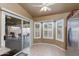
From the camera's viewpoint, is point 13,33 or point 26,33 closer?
point 13,33

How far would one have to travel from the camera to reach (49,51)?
204cm

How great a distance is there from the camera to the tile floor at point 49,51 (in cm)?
200

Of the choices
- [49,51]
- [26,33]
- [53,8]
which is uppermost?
[53,8]

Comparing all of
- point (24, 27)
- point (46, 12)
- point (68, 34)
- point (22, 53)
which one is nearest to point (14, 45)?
point (22, 53)

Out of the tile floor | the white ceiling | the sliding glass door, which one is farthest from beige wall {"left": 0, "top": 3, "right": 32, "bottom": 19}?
the tile floor

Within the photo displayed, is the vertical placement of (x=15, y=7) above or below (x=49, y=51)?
above

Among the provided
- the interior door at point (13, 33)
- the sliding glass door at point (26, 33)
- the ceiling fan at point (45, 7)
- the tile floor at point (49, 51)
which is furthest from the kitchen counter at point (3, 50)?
the ceiling fan at point (45, 7)

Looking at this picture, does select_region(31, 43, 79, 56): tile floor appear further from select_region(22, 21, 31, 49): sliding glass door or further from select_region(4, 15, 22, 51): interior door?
select_region(4, 15, 22, 51): interior door

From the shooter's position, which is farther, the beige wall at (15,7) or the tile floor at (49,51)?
the tile floor at (49,51)

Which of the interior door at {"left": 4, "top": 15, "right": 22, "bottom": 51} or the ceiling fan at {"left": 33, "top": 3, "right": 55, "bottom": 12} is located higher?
the ceiling fan at {"left": 33, "top": 3, "right": 55, "bottom": 12}

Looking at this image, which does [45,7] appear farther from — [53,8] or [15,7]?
[15,7]

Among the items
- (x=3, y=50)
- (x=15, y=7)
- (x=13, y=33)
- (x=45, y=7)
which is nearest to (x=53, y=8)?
(x=45, y=7)

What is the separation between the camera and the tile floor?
6.57ft

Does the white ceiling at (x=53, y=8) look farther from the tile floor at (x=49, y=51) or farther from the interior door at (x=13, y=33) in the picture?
the tile floor at (x=49, y=51)
